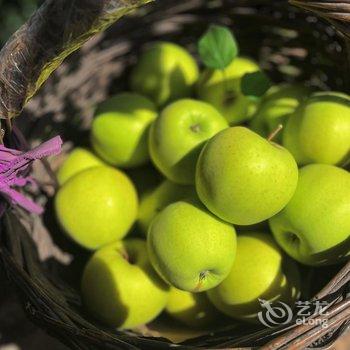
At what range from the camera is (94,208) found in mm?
889

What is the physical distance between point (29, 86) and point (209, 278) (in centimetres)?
36

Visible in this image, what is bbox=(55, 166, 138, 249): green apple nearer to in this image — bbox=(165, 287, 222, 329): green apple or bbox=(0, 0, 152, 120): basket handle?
bbox=(165, 287, 222, 329): green apple

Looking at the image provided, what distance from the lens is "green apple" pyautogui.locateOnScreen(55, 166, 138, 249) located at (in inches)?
35.1

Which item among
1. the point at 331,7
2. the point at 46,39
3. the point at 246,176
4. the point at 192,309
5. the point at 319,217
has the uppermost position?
the point at 46,39

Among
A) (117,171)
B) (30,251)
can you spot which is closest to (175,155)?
(117,171)

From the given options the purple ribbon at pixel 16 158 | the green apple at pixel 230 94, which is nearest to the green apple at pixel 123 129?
the green apple at pixel 230 94

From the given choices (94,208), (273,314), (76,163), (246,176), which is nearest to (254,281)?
(273,314)

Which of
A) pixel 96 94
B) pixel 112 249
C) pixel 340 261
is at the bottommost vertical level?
pixel 340 261

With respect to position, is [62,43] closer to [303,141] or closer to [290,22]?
[303,141]

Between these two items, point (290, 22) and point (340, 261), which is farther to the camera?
point (290, 22)

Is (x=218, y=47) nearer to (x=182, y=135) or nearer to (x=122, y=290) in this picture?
(x=182, y=135)

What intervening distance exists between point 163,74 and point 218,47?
0.13 metres

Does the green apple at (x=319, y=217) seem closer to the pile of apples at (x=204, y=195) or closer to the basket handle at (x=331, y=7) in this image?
the pile of apples at (x=204, y=195)

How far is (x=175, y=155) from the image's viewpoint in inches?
33.6
